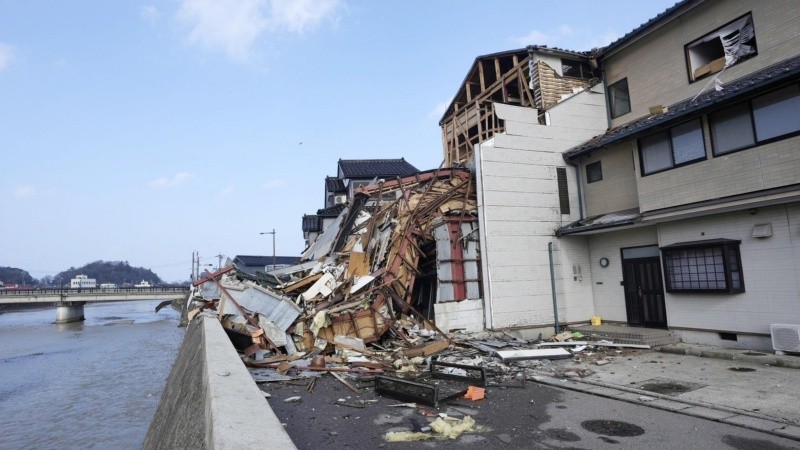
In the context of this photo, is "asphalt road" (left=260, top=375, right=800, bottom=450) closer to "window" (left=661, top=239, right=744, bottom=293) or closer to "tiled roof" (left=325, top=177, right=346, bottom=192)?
"window" (left=661, top=239, right=744, bottom=293)

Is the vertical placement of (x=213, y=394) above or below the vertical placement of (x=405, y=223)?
below

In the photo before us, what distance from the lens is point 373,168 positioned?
3309 cm

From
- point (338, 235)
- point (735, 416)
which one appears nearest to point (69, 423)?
point (338, 235)

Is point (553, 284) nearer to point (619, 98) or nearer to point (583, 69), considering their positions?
point (619, 98)

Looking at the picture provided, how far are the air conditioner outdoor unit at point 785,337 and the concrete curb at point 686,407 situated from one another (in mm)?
3987

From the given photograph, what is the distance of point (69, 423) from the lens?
11.3 meters

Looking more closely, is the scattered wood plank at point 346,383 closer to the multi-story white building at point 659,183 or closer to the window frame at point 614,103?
the multi-story white building at point 659,183

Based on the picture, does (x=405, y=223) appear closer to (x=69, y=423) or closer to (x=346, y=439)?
(x=346, y=439)

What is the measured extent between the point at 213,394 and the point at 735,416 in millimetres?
6285

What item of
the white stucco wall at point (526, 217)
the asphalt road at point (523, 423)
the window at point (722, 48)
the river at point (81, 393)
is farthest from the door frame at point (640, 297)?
the river at point (81, 393)

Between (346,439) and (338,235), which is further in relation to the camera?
(338,235)

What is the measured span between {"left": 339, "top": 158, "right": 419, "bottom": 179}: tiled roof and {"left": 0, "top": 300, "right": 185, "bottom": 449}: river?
16427 millimetres

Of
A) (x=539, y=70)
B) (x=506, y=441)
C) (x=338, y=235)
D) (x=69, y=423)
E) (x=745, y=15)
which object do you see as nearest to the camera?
(x=506, y=441)

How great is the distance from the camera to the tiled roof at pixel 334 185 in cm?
3466
